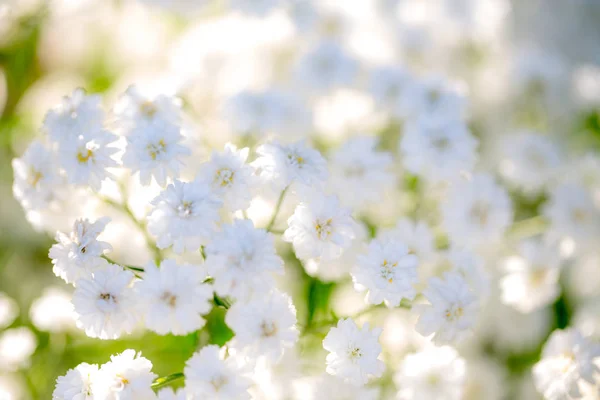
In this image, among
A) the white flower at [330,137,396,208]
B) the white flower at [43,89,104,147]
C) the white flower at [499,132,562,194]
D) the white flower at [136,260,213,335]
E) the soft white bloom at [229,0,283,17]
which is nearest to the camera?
the white flower at [136,260,213,335]

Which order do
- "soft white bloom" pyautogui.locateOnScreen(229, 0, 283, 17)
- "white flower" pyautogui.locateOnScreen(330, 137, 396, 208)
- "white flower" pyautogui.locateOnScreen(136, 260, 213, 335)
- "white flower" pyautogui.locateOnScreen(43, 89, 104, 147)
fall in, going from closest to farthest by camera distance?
"white flower" pyautogui.locateOnScreen(136, 260, 213, 335), "white flower" pyautogui.locateOnScreen(43, 89, 104, 147), "white flower" pyautogui.locateOnScreen(330, 137, 396, 208), "soft white bloom" pyautogui.locateOnScreen(229, 0, 283, 17)

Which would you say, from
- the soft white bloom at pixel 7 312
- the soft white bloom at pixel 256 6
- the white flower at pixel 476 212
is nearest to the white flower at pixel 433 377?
the white flower at pixel 476 212

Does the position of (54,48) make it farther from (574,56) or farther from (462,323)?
(574,56)

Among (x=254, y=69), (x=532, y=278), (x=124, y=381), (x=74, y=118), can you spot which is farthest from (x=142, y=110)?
(x=532, y=278)

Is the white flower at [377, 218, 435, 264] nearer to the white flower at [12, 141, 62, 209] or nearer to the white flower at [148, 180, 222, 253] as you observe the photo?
the white flower at [148, 180, 222, 253]

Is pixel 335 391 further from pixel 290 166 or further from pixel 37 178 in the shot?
pixel 37 178

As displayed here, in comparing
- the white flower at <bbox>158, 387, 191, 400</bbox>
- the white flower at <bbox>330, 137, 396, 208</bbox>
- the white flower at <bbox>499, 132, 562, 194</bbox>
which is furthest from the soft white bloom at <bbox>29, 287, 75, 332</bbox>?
the white flower at <bbox>499, 132, 562, 194</bbox>
